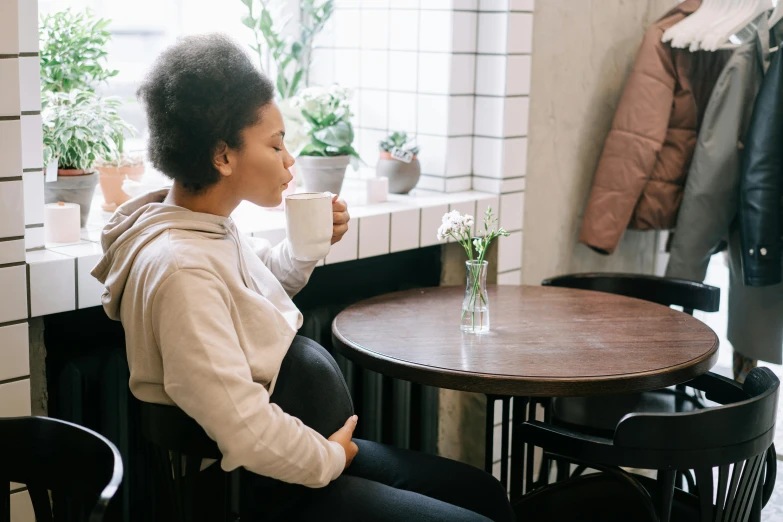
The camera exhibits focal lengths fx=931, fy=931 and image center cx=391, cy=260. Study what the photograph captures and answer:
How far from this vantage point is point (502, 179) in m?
2.73

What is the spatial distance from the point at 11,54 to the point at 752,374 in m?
1.50

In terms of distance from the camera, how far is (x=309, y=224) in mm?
1704

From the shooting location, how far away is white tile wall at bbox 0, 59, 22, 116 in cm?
167

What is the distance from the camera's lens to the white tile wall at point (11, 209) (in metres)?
1.71

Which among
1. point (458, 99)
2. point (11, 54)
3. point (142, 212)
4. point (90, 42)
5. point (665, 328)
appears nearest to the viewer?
point (142, 212)

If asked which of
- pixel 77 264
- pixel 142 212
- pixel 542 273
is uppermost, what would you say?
pixel 142 212

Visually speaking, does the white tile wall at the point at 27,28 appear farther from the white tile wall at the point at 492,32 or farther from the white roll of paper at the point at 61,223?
the white tile wall at the point at 492,32

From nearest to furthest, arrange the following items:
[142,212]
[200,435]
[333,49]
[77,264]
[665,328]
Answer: [200,435]
[142,212]
[77,264]
[665,328]
[333,49]

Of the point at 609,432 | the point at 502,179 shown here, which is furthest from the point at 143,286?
the point at 502,179

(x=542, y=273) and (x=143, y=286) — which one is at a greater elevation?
(x=143, y=286)

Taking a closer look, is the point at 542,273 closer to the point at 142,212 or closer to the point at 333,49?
the point at 333,49

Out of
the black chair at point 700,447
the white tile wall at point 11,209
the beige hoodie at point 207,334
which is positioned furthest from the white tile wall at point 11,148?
the black chair at point 700,447

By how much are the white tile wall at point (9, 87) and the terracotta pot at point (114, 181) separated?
1.76 ft

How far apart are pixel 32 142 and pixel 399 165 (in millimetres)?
1100
